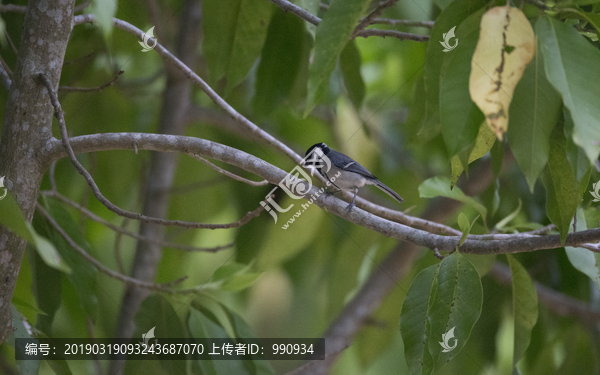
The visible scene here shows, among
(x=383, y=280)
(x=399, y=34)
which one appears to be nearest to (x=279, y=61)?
(x=399, y=34)

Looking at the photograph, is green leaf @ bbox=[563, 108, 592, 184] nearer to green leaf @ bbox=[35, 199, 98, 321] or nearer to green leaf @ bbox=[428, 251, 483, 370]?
green leaf @ bbox=[428, 251, 483, 370]

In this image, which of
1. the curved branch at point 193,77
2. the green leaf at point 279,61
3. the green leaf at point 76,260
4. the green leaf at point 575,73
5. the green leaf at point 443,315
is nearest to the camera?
the green leaf at point 575,73

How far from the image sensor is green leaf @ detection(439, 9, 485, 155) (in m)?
0.72

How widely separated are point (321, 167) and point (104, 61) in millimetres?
1570

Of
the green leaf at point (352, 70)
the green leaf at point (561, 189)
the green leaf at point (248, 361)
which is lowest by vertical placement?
the green leaf at point (248, 361)

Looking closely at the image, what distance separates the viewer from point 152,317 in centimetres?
135

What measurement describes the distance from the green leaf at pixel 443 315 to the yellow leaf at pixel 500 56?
0.35 meters

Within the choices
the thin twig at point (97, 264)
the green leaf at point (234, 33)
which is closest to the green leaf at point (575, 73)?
the green leaf at point (234, 33)

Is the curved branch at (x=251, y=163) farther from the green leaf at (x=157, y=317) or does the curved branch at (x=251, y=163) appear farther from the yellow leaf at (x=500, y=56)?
the green leaf at (x=157, y=317)

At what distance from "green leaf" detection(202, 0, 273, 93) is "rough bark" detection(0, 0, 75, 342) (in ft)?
1.53

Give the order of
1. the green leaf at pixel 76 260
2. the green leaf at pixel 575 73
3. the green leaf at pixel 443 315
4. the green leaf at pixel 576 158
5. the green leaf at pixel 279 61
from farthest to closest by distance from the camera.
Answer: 1. the green leaf at pixel 279 61
2. the green leaf at pixel 76 260
3. the green leaf at pixel 443 315
4. the green leaf at pixel 576 158
5. the green leaf at pixel 575 73

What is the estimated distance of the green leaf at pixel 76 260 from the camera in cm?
129

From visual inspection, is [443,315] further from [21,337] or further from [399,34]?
[21,337]

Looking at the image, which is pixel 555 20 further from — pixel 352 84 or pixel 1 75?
pixel 1 75
